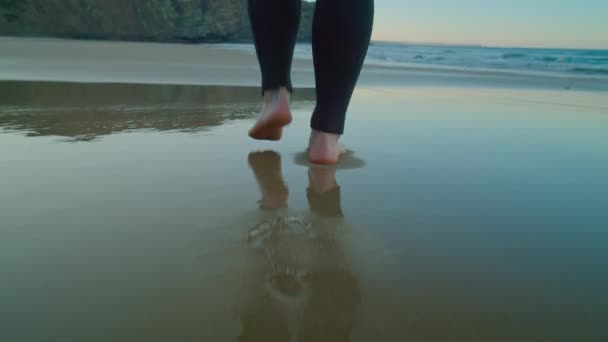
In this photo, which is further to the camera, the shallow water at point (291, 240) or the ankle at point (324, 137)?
the ankle at point (324, 137)

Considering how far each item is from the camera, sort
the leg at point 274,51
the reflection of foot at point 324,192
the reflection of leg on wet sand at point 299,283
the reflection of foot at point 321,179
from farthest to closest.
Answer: the leg at point 274,51 → the reflection of foot at point 321,179 → the reflection of foot at point 324,192 → the reflection of leg on wet sand at point 299,283

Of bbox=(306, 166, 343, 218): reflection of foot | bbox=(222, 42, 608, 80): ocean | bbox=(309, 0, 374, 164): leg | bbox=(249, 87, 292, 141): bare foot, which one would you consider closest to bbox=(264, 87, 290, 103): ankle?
bbox=(249, 87, 292, 141): bare foot

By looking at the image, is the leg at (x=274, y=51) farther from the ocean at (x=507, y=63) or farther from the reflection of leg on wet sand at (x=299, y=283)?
the ocean at (x=507, y=63)

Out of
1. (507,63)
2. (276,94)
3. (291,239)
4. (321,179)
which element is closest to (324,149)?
(321,179)

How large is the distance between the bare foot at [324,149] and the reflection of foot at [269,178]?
0.30ft

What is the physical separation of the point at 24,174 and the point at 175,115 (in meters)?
0.75

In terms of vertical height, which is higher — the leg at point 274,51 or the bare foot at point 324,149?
the leg at point 274,51

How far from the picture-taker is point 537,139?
51.3 inches

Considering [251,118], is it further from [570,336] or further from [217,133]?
[570,336]

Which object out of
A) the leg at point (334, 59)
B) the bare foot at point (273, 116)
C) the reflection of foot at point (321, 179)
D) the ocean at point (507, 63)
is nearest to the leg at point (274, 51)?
the bare foot at point (273, 116)

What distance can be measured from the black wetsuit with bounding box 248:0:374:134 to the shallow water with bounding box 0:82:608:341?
16 centimetres

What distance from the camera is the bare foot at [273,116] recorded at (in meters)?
1.01

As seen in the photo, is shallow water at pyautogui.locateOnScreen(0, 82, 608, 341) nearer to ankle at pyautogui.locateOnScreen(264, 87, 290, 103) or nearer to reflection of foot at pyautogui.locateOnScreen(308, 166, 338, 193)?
reflection of foot at pyautogui.locateOnScreen(308, 166, 338, 193)

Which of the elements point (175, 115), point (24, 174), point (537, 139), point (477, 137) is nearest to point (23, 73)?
point (175, 115)
